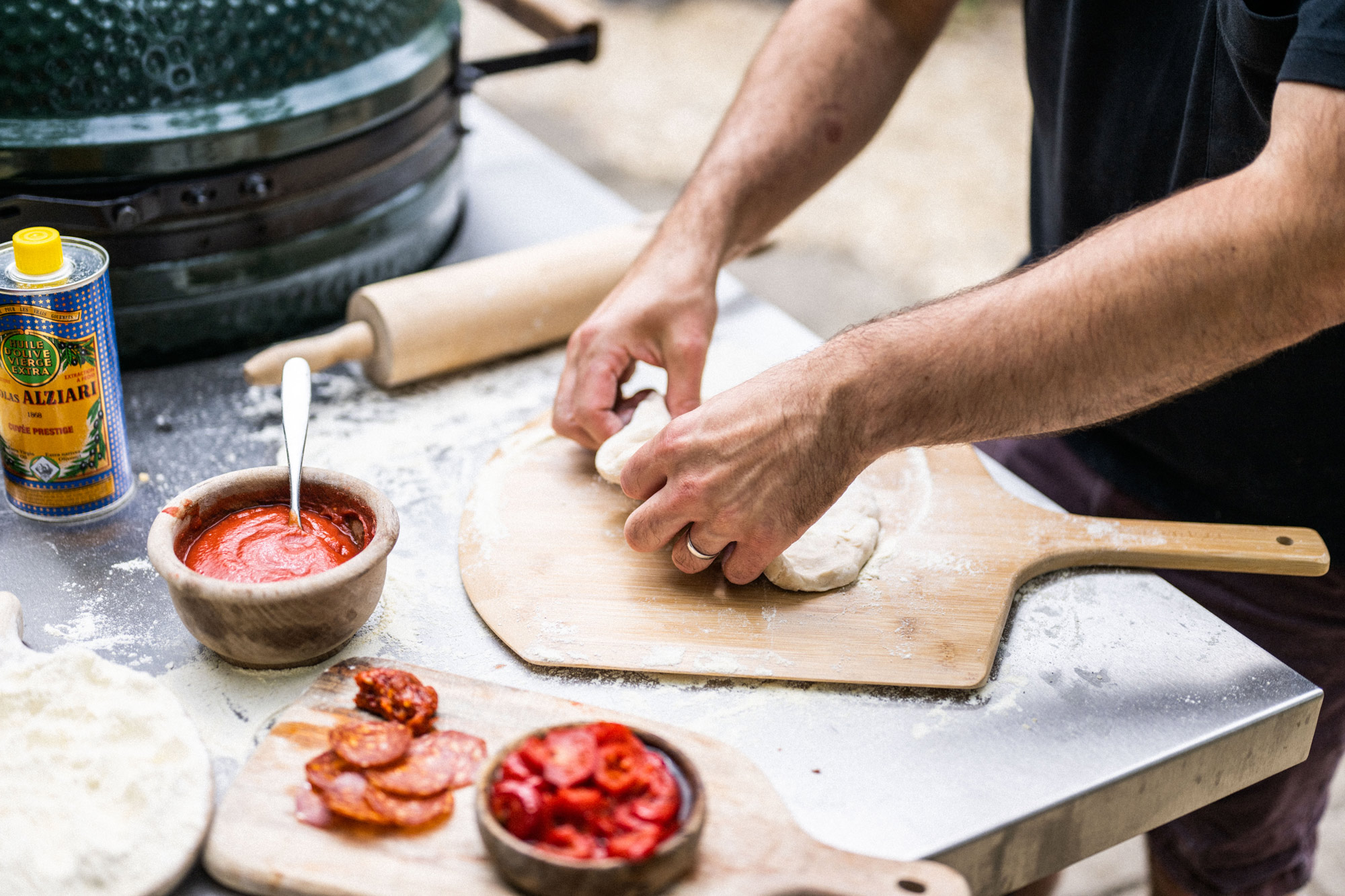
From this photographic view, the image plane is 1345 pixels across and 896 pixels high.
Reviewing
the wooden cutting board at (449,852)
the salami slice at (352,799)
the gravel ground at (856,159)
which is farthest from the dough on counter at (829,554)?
the gravel ground at (856,159)

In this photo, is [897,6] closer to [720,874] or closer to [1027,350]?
[1027,350]

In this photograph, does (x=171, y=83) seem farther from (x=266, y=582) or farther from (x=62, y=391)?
(x=266, y=582)

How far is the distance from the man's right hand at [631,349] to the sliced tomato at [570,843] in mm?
620

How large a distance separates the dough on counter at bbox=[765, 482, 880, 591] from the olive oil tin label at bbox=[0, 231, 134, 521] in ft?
2.51

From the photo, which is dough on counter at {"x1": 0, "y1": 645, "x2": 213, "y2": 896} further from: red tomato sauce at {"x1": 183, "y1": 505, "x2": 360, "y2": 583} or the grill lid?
the grill lid

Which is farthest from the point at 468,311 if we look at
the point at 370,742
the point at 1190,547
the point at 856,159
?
the point at 856,159

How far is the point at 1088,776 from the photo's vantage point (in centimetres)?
101

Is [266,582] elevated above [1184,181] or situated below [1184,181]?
below

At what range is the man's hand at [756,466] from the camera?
1.13 m

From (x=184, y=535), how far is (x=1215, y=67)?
4.23 ft

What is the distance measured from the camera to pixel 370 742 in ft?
3.09

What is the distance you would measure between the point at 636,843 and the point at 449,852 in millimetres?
160

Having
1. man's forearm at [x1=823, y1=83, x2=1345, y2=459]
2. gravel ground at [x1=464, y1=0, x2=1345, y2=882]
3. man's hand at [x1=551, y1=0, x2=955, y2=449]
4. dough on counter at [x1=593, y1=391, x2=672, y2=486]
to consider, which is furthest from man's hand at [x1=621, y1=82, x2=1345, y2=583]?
gravel ground at [x1=464, y1=0, x2=1345, y2=882]

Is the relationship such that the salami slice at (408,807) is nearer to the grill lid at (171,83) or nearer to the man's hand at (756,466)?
the man's hand at (756,466)
